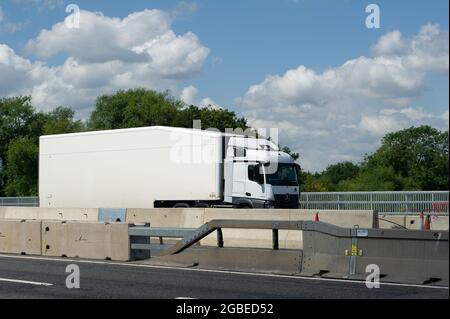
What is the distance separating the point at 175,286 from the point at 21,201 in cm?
3540

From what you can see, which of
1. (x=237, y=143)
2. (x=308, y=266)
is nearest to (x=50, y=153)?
(x=237, y=143)

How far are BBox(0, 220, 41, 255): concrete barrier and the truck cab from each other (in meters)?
11.3

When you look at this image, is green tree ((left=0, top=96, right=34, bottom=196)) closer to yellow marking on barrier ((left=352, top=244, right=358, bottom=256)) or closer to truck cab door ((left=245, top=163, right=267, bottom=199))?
truck cab door ((left=245, top=163, right=267, bottom=199))

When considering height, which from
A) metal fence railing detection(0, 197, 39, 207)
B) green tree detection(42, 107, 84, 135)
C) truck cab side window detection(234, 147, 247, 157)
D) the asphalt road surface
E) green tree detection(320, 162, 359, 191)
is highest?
green tree detection(42, 107, 84, 135)

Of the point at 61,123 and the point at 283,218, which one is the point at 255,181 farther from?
the point at 61,123

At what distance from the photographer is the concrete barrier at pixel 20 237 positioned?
19.1 metres

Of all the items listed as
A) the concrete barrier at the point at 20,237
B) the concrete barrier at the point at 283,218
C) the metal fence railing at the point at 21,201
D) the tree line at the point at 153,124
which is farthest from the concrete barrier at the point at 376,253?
the tree line at the point at 153,124

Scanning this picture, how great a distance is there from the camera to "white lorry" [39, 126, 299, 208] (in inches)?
1172

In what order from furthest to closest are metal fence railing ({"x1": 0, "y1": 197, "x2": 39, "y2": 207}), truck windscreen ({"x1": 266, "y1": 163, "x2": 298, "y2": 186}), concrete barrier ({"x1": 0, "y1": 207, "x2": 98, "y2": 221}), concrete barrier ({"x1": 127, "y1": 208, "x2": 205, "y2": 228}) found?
metal fence railing ({"x1": 0, "y1": 197, "x2": 39, "y2": 207}) → truck windscreen ({"x1": 266, "y1": 163, "x2": 298, "y2": 186}) → concrete barrier ({"x1": 0, "y1": 207, "x2": 98, "y2": 221}) → concrete barrier ({"x1": 127, "y1": 208, "x2": 205, "y2": 228})

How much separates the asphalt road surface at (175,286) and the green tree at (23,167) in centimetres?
7047

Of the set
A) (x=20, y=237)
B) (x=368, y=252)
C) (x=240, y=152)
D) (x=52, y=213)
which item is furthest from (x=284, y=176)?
(x=368, y=252)

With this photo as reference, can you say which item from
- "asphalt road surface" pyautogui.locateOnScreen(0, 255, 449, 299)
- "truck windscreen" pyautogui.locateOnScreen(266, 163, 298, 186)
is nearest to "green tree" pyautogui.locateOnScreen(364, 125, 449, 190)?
"truck windscreen" pyautogui.locateOnScreen(266, 163, 298, 186)

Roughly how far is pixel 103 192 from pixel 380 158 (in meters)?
71.7

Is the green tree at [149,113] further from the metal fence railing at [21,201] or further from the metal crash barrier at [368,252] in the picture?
the metal crash barrier at [368,252]
